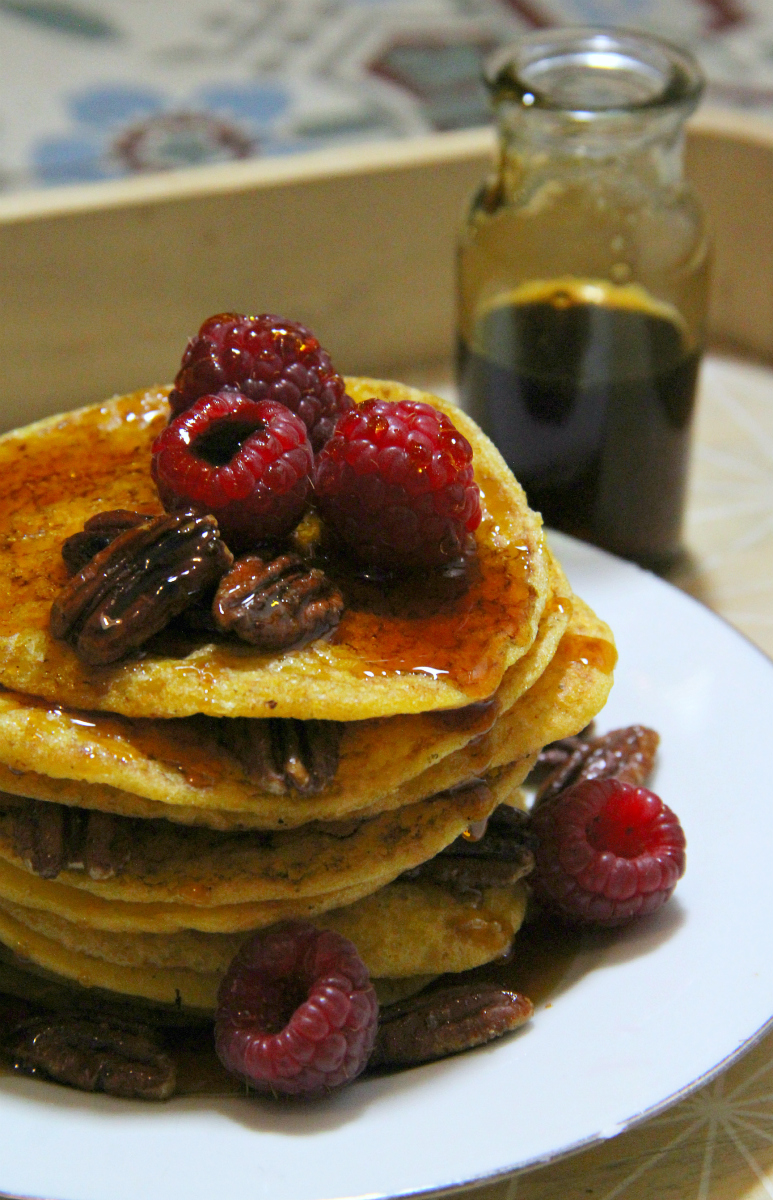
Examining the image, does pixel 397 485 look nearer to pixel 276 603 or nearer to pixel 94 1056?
pixel 276 603

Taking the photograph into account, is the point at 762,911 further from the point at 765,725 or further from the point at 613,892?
the point at 765,725

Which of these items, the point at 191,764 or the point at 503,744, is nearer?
the point at 191,764

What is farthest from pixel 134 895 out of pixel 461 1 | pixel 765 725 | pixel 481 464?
pixel 461 1

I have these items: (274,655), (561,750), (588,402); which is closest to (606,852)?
(561,750)

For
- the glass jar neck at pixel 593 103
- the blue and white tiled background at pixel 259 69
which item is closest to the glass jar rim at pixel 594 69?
the glass jar neck at pixel 593 103

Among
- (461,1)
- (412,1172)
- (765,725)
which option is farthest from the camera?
(461,1)

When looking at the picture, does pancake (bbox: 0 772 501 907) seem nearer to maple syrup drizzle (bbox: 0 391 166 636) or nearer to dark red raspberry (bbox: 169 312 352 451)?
maple syrup drizzle (bbox: 0 391 166 636)

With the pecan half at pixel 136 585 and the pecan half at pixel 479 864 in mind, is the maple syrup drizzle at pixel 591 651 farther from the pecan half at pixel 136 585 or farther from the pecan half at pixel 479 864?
the pecan half at pixel 136 585
